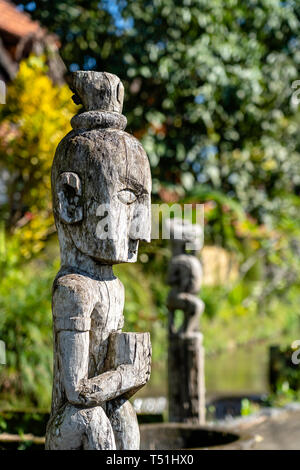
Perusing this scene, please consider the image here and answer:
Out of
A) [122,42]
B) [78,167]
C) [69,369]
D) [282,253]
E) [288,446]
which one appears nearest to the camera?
[69,369]

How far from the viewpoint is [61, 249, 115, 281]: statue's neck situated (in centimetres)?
319

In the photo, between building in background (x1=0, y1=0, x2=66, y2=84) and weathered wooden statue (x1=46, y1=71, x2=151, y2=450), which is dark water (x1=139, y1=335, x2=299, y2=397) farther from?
weathered wooden statue (x1=46, y1=71, x2=151, y2=450)

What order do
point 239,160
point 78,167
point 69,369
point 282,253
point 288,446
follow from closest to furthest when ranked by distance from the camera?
point 69,369
point 78,167
point 288,446
point 239,160
point 282,253

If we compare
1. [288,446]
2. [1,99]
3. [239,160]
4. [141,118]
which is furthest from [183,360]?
[239,160]

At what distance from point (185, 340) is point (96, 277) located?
317cm

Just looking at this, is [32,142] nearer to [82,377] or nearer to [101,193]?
[101,193]

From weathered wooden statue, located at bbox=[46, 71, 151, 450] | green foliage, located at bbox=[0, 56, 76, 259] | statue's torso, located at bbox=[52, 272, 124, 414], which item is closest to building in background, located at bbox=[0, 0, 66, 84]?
green foliage, located at bbox=[0, 56, 76, 259]

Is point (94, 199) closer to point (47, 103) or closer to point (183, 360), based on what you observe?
point (183, 360)

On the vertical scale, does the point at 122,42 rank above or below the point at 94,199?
above

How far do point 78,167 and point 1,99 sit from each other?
184 inches

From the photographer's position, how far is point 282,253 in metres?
13.4

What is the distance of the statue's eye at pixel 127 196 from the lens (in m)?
3.17

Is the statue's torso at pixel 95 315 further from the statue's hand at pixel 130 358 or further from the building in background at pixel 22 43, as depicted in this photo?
the building in background at pixel 22 43

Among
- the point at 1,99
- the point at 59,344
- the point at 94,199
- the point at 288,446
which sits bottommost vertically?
the point at 288,446
